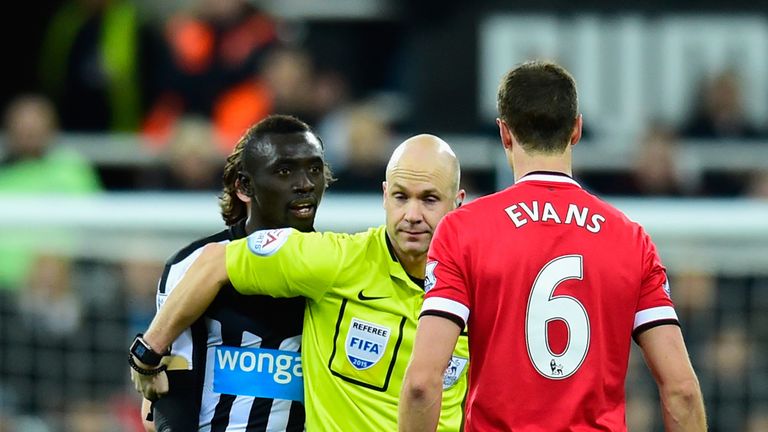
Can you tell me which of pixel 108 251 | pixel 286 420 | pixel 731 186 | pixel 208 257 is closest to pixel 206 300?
pixel 208 257

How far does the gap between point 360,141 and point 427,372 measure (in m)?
5.71

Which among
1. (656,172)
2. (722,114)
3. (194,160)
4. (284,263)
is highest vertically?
(284,263)

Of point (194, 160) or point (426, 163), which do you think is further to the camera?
point (194, 160)

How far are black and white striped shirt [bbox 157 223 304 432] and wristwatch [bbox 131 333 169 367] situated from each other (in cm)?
13

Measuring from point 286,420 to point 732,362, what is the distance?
14.9 ft

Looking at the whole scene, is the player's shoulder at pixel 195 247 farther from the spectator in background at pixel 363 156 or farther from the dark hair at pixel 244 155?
the spectator in background at pixel 363 156

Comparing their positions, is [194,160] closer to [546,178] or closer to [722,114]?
[722,114]

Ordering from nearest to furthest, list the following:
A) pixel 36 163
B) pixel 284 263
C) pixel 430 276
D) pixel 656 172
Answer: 1. pixel 430 276
2. pixel 284 263
3. pixel 36 163
4. pixel 656 172

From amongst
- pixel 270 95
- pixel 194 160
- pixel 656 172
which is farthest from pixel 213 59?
pixel 656 172

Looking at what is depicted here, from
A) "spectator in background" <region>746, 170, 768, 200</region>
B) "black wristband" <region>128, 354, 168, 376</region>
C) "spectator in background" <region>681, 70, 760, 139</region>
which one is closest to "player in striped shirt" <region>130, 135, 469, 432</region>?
"black wristband" <region>128, 354, 168, 376</region>

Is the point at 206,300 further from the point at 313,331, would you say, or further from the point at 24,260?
the point at 24,260

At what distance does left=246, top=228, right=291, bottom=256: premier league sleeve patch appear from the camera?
468 centimetres

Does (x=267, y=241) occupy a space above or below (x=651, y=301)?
above

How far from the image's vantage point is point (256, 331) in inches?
196
